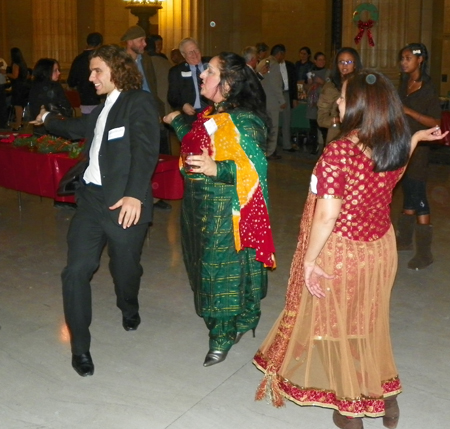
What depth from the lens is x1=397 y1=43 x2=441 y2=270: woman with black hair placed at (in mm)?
6012

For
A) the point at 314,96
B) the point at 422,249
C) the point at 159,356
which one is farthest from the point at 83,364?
the point at 314,96

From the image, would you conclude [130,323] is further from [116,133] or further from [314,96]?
[314,96]

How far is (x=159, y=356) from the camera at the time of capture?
4668mm

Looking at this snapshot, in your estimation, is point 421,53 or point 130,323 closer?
point 130,323

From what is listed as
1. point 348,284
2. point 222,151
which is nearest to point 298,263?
point 348,284

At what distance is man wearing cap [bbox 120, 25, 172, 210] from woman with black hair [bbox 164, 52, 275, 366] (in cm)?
373

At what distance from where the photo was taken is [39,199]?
Answer: 367 inches

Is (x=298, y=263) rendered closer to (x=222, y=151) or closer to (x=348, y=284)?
(x=348, y=284)

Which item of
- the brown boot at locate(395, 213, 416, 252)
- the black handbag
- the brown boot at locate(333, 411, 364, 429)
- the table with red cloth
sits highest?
the black handbag

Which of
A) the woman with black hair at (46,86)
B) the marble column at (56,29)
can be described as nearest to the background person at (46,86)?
the woman with black hair at (46,86)

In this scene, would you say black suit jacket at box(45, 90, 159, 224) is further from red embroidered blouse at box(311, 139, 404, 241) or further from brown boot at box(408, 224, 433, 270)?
brown boot at box(408, 224, 433, 270)

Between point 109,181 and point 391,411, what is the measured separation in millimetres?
1924

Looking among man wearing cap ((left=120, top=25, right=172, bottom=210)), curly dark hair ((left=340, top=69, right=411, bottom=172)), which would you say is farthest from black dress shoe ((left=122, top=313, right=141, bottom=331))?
man wearing cap ((left=120, top=25, right=172, bottom=210))

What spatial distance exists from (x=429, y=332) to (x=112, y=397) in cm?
215
